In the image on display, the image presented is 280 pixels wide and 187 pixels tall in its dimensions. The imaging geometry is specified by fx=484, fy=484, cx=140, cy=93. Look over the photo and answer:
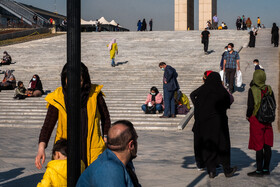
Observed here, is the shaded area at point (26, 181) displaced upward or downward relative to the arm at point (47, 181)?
downward

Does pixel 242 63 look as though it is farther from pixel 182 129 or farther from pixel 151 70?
pixel 182 129

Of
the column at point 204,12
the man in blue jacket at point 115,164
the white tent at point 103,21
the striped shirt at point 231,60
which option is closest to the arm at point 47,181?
the man in blue jacket at point 115,164

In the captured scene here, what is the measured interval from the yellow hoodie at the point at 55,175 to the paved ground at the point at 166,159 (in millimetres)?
2949

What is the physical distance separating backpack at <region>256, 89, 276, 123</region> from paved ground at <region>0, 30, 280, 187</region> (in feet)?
2.84

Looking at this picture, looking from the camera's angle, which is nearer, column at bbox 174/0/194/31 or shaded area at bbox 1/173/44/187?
shaded area at bbox 1/173/44/187

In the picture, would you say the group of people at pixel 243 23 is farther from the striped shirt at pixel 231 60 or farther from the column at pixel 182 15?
the striped shirt at pixel 231 60

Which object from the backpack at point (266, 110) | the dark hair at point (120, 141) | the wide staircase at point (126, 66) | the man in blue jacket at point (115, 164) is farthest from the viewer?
the wide staircase at point (126, 66)

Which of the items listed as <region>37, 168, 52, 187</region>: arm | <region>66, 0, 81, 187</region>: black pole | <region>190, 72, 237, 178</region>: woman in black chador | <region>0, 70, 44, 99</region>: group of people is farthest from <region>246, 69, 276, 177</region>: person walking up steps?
<region>0, 70, 44, 99</region>: group of people

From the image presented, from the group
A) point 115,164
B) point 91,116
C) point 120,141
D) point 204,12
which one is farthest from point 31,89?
point 204,12

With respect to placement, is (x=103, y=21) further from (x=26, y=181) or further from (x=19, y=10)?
(x=26, y=181)

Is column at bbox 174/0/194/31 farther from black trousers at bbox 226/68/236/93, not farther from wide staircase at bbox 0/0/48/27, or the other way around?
black trousers at bbox 226/68/236/93

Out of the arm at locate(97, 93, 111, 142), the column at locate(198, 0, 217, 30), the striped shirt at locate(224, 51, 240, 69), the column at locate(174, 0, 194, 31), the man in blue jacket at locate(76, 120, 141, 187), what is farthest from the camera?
the column at locate(198, 0, 217, 30)

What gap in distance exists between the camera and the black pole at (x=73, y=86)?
3133 millimetres

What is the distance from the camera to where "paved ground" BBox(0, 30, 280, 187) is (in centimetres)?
684
